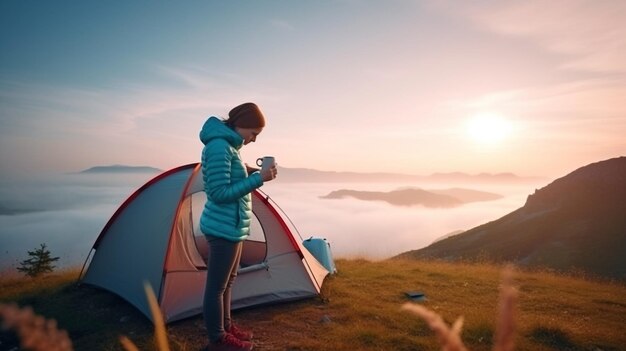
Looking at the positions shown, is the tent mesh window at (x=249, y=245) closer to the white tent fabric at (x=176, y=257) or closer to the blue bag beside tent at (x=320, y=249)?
the white tent fabric at (x=176, y=257)

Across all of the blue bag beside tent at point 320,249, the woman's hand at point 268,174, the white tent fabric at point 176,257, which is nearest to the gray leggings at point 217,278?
the woman's hand at point 268,174

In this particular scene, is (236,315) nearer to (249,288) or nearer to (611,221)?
(249,288)

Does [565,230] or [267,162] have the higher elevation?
[267,162]

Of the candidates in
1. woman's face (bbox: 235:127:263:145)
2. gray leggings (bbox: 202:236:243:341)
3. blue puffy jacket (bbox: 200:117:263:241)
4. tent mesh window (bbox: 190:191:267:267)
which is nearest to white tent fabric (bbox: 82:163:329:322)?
tent mesh window (bbox: 190:191:267:267)

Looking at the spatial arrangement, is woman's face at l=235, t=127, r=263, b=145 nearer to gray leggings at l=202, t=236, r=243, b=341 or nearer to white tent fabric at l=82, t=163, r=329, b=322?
gray leggings at l=202, t=236, r=243, b=341

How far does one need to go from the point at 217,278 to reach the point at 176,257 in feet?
9.16

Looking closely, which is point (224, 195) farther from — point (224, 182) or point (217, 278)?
point (217, 278)

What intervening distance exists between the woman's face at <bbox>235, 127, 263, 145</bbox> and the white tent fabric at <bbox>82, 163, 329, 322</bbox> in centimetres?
299

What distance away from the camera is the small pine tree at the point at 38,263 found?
10792 millimetres

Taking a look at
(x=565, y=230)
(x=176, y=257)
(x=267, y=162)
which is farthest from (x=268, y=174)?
(x=565, y=230)

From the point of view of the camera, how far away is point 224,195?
4.34 meters

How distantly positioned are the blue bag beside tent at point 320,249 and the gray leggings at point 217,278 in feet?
17.4

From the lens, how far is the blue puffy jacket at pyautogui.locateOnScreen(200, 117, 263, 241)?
14.4 ft

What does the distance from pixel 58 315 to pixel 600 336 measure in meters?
9.65
